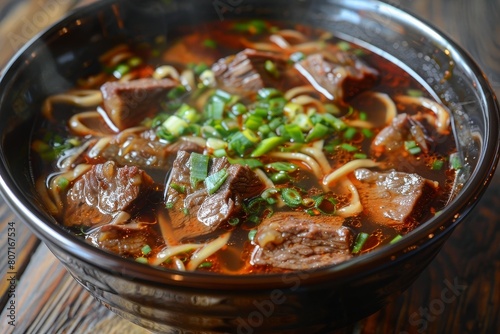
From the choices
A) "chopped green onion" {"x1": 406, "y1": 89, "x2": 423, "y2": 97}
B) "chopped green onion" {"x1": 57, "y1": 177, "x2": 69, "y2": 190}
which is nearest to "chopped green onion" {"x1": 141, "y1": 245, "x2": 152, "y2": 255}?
"chopped green onion" {"x1": 57, "y1": 177, "x2": 69, "y2": 190}

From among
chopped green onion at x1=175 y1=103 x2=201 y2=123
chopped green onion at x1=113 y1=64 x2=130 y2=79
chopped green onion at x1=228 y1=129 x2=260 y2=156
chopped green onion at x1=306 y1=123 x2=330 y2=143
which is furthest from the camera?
chopped green onion at x1=113 y1=64 x2=130 y2=79

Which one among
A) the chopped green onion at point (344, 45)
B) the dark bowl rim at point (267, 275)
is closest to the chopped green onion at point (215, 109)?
the chopped green onion at point (344, 45)

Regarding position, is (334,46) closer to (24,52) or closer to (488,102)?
(488,102)

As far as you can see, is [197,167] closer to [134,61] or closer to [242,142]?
[242,142]

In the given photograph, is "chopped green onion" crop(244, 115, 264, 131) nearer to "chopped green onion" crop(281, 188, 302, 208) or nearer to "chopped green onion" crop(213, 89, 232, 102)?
"chopped green onion" crop(213, 89, 232, 102)

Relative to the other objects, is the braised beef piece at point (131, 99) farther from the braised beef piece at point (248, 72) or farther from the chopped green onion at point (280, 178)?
the chopped green onion at point (280, 178)

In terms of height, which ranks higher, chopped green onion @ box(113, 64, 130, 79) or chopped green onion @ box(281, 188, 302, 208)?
chopped green onion @ box(113, 64, 130, 79)
